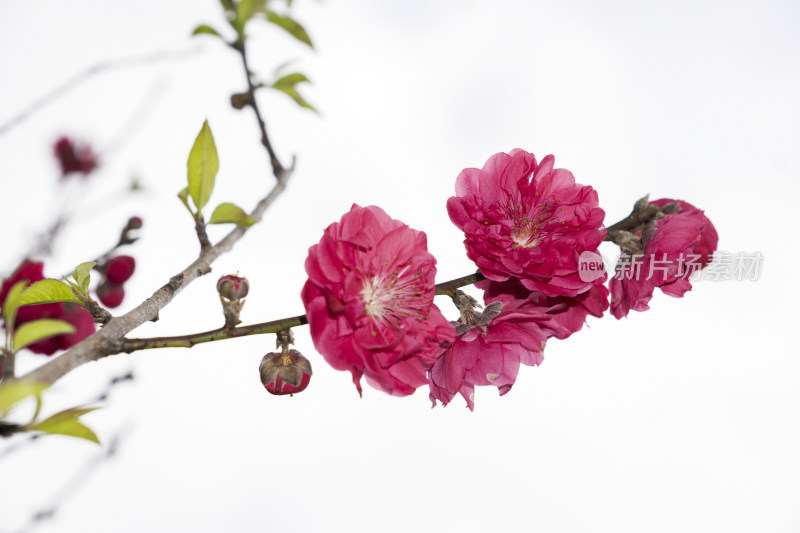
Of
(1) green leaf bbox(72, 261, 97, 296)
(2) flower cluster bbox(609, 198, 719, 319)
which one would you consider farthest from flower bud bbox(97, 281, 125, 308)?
(2) flower cluster bbox(609, 198, 719, 319)

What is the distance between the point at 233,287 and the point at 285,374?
99mm

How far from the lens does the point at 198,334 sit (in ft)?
1.34

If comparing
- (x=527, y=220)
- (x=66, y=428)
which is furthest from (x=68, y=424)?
(x=527, y=220)

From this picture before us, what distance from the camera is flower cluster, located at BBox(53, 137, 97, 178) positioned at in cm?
124

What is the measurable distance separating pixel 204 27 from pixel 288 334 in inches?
11.0

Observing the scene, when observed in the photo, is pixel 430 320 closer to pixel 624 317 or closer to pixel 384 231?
pixel 384 231

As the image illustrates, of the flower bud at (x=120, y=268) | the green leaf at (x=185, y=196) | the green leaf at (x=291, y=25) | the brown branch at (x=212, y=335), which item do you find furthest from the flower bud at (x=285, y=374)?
the flower bud at (x=120, y=268)

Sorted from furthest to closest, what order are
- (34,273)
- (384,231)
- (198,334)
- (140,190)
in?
(140,190) → (34,273) → (384,231) → (198,334)

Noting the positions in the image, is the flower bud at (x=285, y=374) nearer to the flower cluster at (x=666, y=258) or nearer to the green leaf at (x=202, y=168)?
the green leaf at (x=202, y=168)

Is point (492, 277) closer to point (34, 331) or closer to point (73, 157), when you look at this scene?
point (34, 331)

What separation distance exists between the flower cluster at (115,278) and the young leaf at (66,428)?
463 millimetres

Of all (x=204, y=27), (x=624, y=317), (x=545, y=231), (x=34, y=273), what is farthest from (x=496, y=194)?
(x=34, y=273)

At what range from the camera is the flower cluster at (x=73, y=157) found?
1237mm

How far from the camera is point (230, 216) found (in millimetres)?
490
